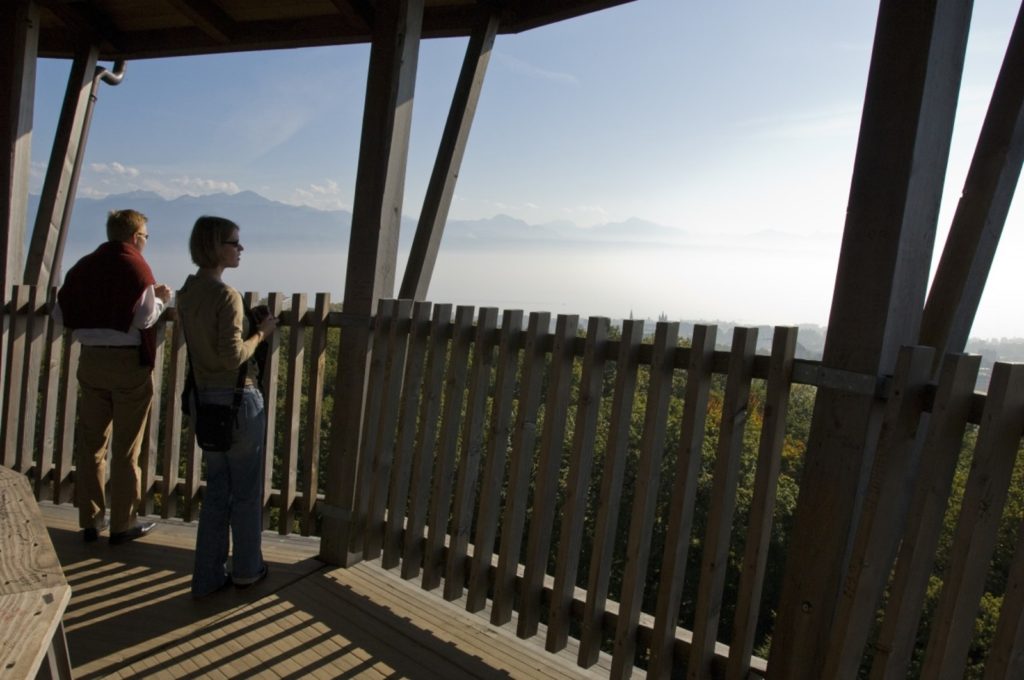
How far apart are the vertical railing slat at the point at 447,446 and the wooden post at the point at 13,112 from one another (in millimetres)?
3292

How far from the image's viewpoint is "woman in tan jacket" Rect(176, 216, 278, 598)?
10.0 feet

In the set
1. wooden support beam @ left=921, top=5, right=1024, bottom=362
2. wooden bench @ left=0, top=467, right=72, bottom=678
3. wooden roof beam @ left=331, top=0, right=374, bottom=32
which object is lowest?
wooden bench @ left=0, top=467, right=72, bottom=678

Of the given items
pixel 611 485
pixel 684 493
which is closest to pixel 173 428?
pixel 611 485

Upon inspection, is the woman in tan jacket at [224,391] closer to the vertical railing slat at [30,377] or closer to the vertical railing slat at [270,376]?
the vertical railing slat at [270,376]

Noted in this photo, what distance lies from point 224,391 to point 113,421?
1.09 metres

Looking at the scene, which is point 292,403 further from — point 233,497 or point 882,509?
point 882,509

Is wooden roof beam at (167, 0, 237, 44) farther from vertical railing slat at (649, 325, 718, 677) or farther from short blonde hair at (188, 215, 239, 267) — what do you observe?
vertical railing slat at (649, 325, 718, 677)

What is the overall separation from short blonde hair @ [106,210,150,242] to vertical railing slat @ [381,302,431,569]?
1.53m

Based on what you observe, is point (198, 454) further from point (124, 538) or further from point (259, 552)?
point (259, 552)

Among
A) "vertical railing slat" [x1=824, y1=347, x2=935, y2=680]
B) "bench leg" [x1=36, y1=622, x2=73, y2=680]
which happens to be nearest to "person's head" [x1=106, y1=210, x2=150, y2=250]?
"bench leg" [x1=36, y1=622, x2=73, y2=680]

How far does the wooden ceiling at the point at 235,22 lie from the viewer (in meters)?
4.22

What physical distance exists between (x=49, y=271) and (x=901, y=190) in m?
5.63

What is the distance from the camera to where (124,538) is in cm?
404

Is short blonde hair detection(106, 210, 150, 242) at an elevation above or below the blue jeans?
above
